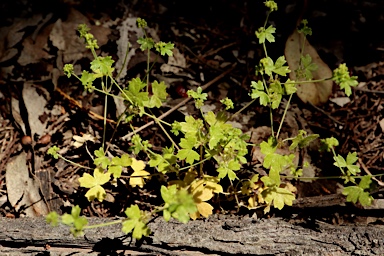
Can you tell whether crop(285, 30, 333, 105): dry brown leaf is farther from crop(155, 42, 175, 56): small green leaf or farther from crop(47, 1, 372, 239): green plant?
crop(155, 42, 175, 56): small green leaf

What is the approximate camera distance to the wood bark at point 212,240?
200 centimetres

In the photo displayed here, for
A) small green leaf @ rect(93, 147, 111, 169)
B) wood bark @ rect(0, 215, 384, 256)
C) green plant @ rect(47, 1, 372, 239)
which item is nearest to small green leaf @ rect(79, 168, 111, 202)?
green plant @ rect(47, 1, 372, 239)

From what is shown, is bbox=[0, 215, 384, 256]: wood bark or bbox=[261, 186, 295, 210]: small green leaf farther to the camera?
bbox=[261, 186, 295, 210]: small green leaf

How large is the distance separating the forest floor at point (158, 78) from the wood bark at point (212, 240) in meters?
0.29

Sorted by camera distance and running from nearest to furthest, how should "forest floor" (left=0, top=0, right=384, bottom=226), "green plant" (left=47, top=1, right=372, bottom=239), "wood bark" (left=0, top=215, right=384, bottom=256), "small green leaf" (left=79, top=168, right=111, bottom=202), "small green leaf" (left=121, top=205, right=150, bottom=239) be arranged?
"small green leaf" (left=121, top=205, right=150, bottom=239), "wood bark" (left=0, top=215, right=384, bottom=256), "green plant" (left=47, top=1, right=372, bottom=239), "small green leaf" (left=79, top=168, right=111, bottom=202), "forest floor" (left=0, top=0, right=384, bottom=226)

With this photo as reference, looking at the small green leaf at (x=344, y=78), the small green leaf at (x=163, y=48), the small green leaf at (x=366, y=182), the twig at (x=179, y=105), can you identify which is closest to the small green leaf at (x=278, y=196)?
the small green leaf at (x=366, y=182)

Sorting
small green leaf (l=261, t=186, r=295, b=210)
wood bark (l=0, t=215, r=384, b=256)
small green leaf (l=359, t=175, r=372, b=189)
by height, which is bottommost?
wood bark (l=0, t=215, r=384, b=256)

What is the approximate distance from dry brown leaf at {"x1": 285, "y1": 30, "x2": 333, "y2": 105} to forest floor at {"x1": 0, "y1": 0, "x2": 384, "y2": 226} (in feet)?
0.24

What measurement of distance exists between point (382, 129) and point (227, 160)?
4.09 feet

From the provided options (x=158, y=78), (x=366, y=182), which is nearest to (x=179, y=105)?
(x=158, y=78)

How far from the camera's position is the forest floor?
262 cm

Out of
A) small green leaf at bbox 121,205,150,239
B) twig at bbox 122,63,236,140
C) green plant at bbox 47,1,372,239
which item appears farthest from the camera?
twig at bbox 122,63,236,140

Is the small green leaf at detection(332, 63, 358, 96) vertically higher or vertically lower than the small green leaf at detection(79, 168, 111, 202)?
higher

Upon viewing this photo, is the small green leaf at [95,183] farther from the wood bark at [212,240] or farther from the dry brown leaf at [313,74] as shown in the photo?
the dry brown leaf at [313,74]
